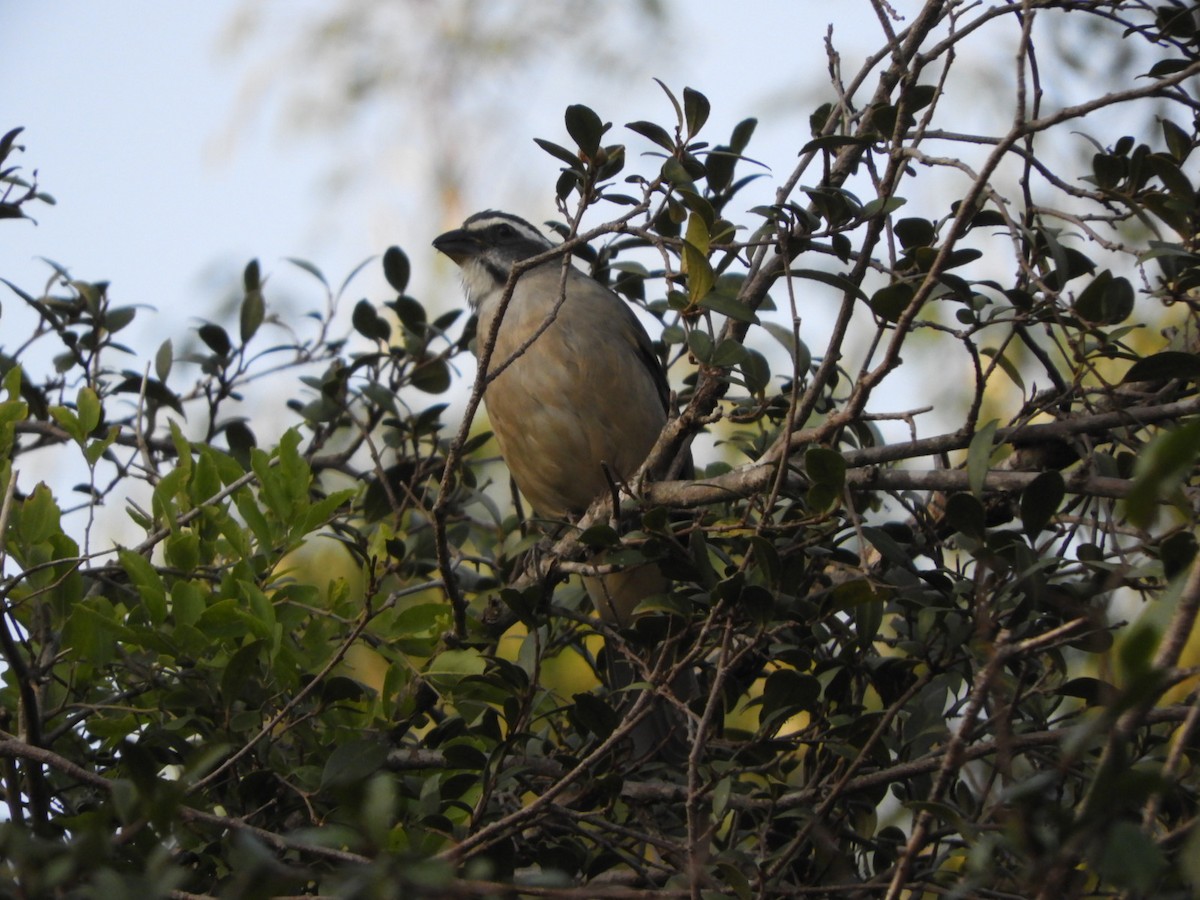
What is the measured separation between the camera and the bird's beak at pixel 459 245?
5.46 meters

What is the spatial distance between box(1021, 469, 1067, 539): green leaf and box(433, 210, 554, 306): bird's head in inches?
134

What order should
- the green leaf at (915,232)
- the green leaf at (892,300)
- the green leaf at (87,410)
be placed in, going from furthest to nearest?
the green leaf at (87,410) < the green leaf at (915,232) < the green leaf at (892,300)

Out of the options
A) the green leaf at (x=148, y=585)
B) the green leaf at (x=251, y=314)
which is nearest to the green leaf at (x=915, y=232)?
the green leaf at (x=148, y=585)

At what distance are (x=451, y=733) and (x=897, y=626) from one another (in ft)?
3.82

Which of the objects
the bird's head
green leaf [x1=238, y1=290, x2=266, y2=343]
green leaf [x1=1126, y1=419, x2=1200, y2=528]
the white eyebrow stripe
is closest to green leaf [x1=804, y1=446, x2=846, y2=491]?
green leaf [x1=1126, y1=419, x2=1200, y2=528]

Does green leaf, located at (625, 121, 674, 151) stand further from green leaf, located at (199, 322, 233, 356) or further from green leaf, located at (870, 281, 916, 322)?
green leaf, located at (199, 322, 233, 356)

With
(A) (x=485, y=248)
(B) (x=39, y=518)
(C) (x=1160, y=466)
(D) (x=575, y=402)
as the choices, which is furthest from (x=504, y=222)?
(C) (x=1160, y=466)

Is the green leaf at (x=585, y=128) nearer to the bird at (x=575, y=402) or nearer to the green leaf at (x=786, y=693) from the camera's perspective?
the green leaf at (x=786, y=693)

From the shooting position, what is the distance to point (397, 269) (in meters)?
4.16

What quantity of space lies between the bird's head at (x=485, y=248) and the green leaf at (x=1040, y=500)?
3402 mm

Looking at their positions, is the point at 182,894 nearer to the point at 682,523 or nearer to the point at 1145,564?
the point at 682,523

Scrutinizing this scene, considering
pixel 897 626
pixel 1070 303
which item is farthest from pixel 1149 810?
pixel 897 626

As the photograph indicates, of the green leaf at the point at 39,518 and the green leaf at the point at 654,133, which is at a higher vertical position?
the green leaf at the point at 654,133

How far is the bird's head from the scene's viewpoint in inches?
212
